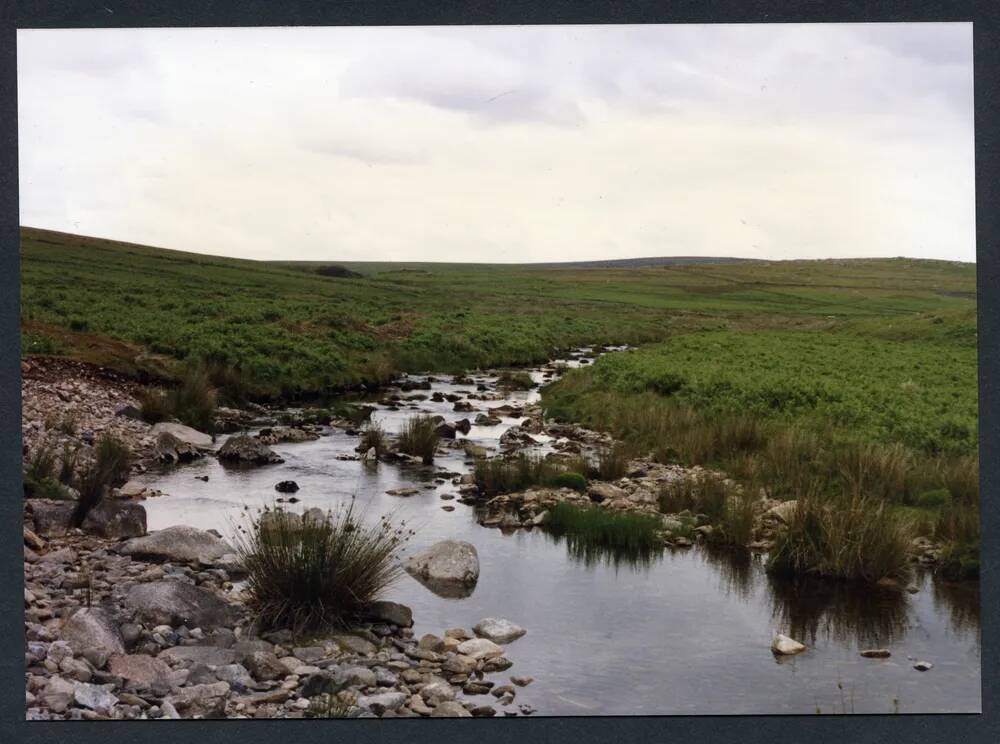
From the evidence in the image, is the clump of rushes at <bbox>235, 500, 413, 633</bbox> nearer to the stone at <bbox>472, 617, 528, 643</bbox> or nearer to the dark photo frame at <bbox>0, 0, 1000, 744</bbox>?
the stone at <bbox>472, 617, 528, 643</bbox>

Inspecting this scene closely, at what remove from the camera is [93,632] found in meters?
6.04

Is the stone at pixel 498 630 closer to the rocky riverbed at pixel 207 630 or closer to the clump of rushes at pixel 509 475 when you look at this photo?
the rocky riverbed at pixel 207 630

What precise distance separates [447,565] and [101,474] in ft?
10.4

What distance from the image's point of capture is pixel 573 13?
21.1 ft

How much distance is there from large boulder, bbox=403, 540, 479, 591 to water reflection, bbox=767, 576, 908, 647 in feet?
7.85

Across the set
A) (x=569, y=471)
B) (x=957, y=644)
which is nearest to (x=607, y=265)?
(x=569, y=471)

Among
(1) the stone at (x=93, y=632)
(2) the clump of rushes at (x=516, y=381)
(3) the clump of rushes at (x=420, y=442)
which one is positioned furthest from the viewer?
(2) the clump of rushes at (x=516, y=381)

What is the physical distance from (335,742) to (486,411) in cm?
864

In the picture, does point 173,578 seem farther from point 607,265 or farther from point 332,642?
point 607,265

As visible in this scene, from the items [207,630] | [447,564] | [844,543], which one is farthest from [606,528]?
[207,630]

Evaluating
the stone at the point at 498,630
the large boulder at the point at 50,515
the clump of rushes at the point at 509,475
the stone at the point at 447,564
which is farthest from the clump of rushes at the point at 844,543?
the large boulder at the point at 50,515

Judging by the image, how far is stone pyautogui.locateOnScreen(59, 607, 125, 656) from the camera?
5.98 metres

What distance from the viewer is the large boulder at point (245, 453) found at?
10594 mm

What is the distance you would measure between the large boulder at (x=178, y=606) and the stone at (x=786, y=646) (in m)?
3.81
